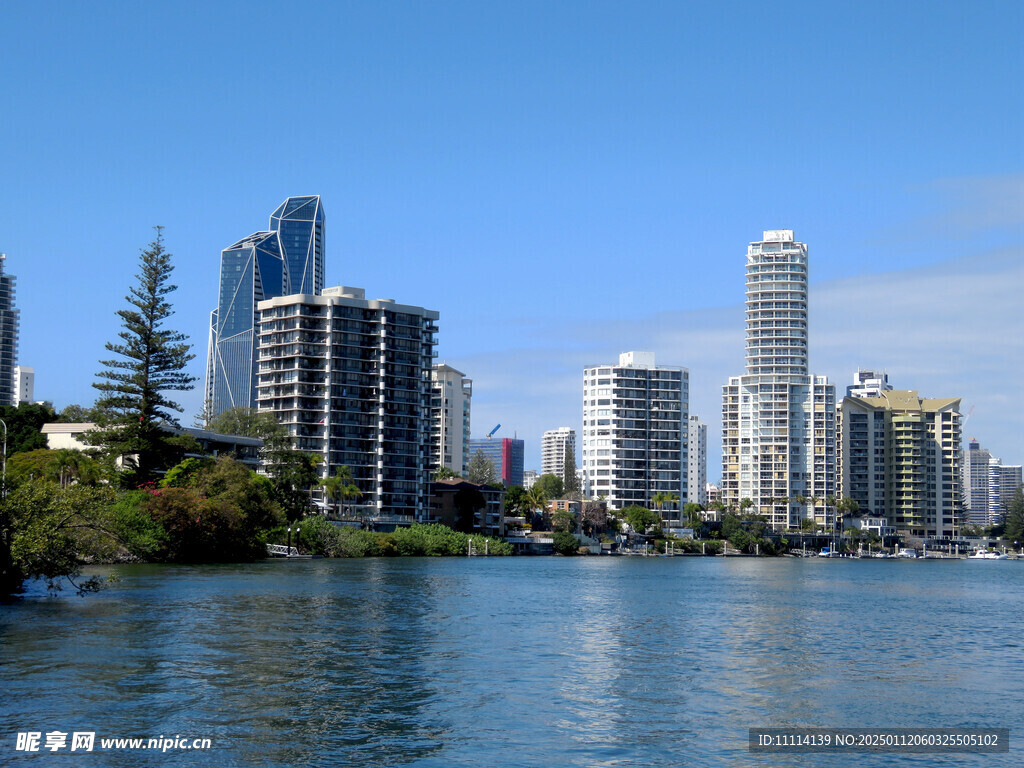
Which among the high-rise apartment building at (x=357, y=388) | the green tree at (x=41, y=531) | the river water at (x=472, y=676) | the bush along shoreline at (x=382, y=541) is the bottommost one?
the bush along shoreline at (x=382, y=541)

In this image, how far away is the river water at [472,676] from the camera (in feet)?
84.2

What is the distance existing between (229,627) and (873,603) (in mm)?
49652

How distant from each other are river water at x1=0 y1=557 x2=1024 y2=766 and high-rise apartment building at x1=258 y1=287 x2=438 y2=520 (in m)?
98.4

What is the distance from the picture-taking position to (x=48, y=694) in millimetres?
29594

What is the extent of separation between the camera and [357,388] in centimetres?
17000

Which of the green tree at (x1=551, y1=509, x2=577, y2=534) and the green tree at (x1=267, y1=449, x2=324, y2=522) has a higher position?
the green tree at (x1=267, y1=449, x2=324, y2=522)

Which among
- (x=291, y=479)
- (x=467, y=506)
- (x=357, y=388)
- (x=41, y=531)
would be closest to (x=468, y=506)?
(x=467, y=506)

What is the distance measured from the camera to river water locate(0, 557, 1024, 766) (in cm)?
2567

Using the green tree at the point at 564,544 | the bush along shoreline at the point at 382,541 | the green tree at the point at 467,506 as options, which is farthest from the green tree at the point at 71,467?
the green tree at the point at 564,544

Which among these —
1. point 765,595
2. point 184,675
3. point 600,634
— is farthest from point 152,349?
point 184,675

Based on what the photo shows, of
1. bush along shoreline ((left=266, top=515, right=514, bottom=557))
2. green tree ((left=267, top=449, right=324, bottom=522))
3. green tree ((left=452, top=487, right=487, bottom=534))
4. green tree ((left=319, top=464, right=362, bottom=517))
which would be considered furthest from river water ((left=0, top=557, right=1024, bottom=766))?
green tree ((left=452, top=487, right=487, bottom=534))

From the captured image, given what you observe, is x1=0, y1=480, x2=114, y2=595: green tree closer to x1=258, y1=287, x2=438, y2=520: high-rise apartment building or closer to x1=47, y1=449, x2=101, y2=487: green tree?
x1=47, y1=449, x2=101, y2=487: green tree

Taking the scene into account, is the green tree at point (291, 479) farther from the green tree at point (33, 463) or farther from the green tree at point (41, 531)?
the green tree at point (41, 531)

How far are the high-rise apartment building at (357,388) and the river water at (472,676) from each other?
98.4 m
